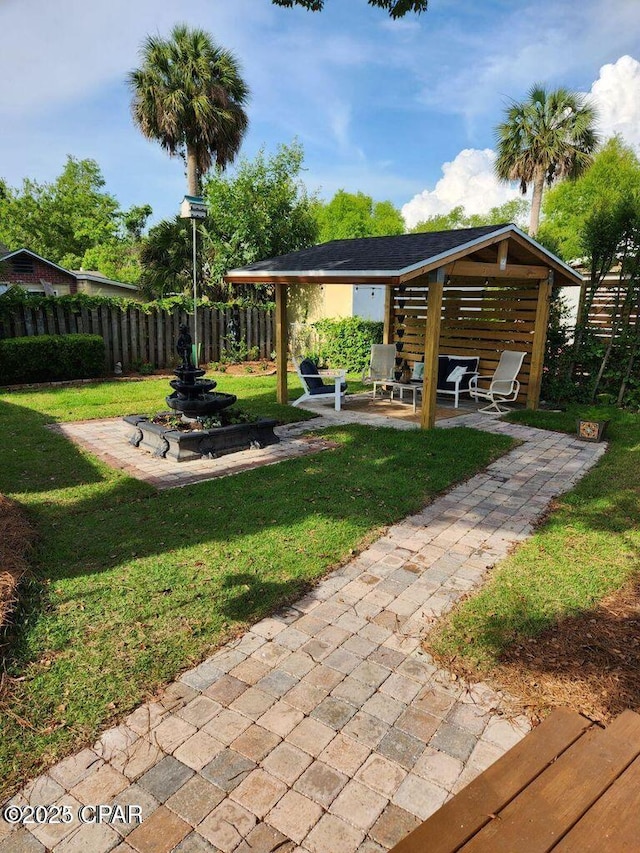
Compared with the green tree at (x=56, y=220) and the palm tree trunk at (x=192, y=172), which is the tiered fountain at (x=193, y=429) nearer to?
the palm tree trunk at (x=192, y=172)

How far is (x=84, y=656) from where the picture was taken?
2.90m

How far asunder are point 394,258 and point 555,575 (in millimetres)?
5325

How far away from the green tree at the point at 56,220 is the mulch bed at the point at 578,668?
42.0m

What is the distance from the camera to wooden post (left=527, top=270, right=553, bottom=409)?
9.84 m

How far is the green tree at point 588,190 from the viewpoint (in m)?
34.9

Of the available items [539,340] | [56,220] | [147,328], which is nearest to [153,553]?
[539,340]

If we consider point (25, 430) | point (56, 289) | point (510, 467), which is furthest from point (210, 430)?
point (56, 289)

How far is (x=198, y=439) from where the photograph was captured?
21.5 feet

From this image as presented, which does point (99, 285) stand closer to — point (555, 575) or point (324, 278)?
point (324, 278)

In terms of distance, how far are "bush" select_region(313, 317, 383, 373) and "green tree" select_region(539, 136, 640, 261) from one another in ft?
81.4

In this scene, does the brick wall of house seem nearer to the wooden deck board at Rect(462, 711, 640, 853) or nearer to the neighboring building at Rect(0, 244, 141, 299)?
the neighboring building at Rect(0, 244, 141, 299)

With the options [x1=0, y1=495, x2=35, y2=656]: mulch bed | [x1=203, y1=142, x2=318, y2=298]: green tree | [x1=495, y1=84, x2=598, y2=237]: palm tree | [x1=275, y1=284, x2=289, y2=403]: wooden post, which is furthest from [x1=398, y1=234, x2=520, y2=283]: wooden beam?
[x1=495, y1=84, x2=598, y2=237]: palm tree

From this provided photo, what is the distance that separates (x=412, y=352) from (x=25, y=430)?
7.42 meters

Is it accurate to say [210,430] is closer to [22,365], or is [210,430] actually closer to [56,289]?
[22,365]
